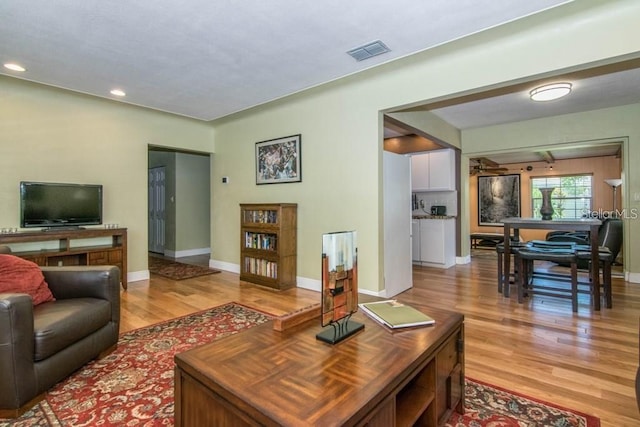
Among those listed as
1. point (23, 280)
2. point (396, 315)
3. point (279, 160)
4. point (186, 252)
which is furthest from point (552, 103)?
point (186, 252)

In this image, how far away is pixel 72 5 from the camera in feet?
7.47

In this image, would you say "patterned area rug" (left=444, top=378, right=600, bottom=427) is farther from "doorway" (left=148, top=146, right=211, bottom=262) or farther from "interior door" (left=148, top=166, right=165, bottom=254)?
"interior door" (left=148, top=166, right=165, bottom=254)

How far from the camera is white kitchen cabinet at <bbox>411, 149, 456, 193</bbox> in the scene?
6066 millimetres

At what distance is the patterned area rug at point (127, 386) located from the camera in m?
1.69

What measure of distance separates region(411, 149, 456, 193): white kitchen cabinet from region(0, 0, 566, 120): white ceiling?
11.0ft

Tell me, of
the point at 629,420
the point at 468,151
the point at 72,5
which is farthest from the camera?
the point at 468,151

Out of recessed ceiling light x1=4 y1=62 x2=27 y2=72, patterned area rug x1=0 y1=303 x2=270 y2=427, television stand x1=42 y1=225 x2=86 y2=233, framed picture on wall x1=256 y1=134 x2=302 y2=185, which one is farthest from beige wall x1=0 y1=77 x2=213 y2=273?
patterned area rug x1=0 y1=303 x2=270 y2=427

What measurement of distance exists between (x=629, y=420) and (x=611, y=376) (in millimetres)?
523

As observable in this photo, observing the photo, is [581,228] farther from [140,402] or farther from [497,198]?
[497,198]

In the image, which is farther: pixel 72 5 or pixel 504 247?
pixel 504 247

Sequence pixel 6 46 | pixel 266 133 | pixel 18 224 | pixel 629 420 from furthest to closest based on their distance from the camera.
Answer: pixel 266 133, pixel 18 224, pixel 6 46, pixel 629 420

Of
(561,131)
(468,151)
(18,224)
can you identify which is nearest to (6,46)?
(18,224)

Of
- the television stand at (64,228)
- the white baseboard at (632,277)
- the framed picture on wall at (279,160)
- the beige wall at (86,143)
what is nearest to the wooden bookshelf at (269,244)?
the framed picture on wall at (279,160)

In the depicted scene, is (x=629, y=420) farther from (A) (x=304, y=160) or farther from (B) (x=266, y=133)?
(B) (x=266, y=133)
